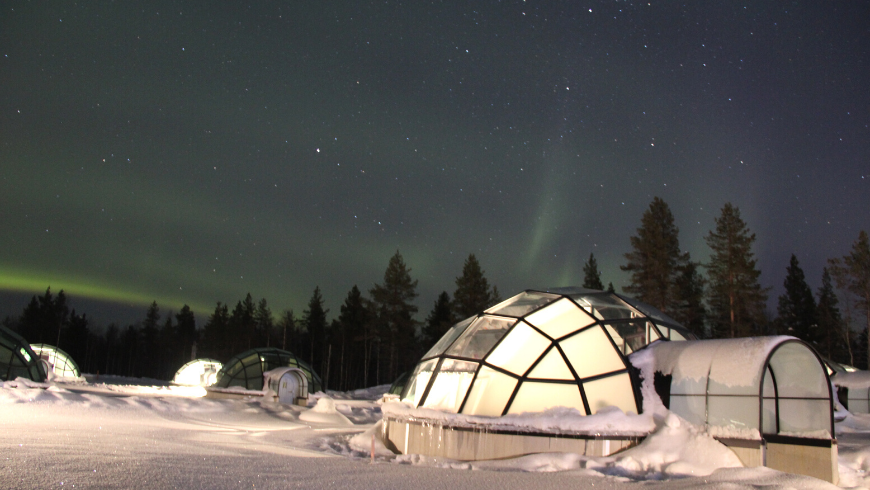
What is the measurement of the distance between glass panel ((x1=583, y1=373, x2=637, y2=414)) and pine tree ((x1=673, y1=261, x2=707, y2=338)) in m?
26.3

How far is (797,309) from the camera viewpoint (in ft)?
163

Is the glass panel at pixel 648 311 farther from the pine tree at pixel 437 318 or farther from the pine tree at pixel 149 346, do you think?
the pine tree at pixel 149 346

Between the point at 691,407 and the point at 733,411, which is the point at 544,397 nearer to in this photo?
the point at 691,407

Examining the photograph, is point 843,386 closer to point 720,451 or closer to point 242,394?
point 720,451

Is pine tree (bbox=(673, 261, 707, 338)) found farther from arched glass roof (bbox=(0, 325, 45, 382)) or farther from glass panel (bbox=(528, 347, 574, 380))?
arched glass roof (bbox=(0, 325, 45, 382))

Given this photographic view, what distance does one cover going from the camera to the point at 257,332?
74.6 m

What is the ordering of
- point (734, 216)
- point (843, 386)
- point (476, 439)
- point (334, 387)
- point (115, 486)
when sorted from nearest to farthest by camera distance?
point (115, 486), point (476, 439), point (843, 386), point (734, 216), point (334, 387)

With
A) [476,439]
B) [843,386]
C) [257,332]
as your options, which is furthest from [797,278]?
[257,332]

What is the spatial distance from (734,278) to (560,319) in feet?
97.1

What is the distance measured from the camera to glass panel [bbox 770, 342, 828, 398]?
976 centimetres

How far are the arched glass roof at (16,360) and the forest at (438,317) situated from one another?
2010cm

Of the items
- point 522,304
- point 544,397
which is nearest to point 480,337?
point 522,304

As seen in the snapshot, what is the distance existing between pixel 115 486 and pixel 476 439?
242 inches

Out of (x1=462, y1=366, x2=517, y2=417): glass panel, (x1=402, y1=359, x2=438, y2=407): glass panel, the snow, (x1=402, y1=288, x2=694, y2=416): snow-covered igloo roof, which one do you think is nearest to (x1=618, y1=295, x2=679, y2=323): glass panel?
(x1=402, y1=288, x2=694, y2=416): snow-covered igloo roof
